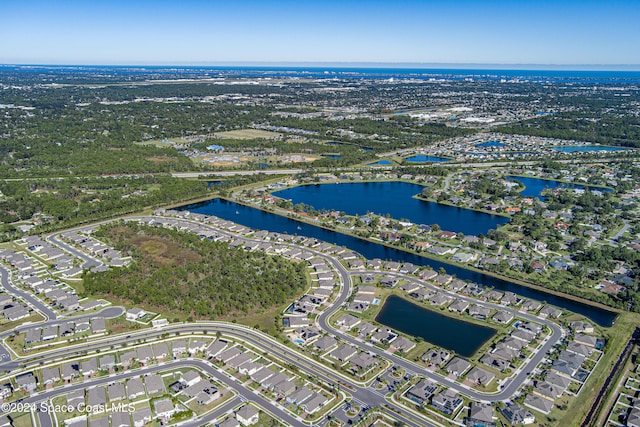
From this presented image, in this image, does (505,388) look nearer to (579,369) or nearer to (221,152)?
(579,369)

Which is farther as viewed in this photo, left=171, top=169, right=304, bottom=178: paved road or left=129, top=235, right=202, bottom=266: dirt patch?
left=171, top=169, right=304, bottom=178: paved road

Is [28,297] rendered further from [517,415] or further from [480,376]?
[517,415]

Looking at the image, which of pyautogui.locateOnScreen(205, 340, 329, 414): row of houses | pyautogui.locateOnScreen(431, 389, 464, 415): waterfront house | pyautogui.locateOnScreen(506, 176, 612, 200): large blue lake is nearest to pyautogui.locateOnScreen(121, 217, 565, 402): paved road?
pyautogui.locateOnScreen(431, 389, 464, 415): waterfront house

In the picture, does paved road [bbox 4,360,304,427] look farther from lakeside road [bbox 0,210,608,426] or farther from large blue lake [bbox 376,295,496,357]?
large blue lake [bbox 376,295,496,357]

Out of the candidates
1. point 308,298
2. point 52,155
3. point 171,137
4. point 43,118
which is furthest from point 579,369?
point 43,118

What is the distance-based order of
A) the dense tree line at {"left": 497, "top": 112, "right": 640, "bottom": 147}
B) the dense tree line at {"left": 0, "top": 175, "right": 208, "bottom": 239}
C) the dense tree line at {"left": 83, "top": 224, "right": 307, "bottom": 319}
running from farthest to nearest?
the dense tree line at {"left": 497, "top": 112, "right": 640, "bottom": 147}
the dense tree line at {"left": 0, "top": 175, "right": 208, "bottom": 239}
the dense tree line at {"left": 83, "top": 224, "right": 307, "bottom": 319}

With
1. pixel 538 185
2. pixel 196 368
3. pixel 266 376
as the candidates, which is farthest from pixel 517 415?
pixel 538 185
